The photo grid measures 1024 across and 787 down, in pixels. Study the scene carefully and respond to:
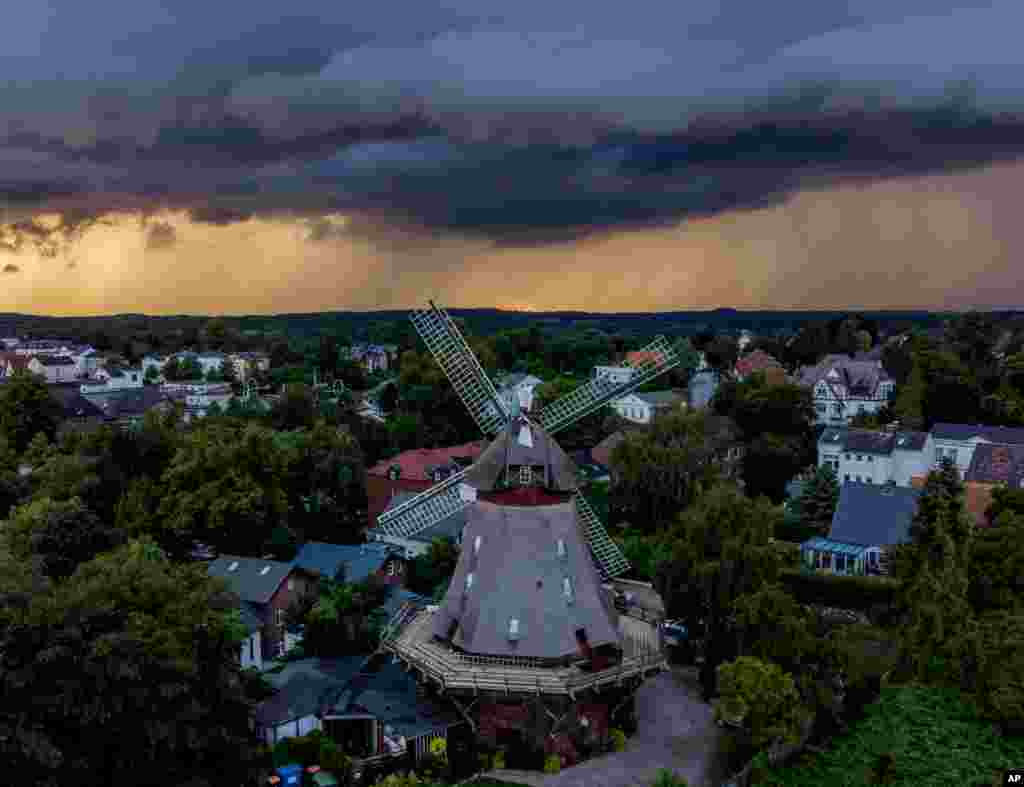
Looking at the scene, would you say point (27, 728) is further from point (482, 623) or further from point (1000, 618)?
point (1000, 618)

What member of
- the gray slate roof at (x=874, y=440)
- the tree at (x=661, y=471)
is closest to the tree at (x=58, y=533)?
the tree at (x=661, y=471)

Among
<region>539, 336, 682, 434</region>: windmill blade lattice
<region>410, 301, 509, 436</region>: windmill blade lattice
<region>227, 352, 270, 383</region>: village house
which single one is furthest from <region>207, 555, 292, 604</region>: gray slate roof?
<region>227, 352, 270, 383</region>: village house

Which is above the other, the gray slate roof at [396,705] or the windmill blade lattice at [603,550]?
the windmill blade lattice at [603,550]

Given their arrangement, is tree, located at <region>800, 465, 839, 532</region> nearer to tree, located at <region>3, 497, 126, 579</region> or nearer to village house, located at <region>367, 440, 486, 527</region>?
village house, located at <region>367, 440, 486, 527</region>

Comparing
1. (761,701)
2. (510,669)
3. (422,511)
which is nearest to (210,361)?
(422,511)

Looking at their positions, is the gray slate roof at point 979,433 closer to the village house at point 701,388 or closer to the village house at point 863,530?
the village house at point 863,530

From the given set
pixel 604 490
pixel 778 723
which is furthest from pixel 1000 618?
pixel 604 490

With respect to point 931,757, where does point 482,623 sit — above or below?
above
